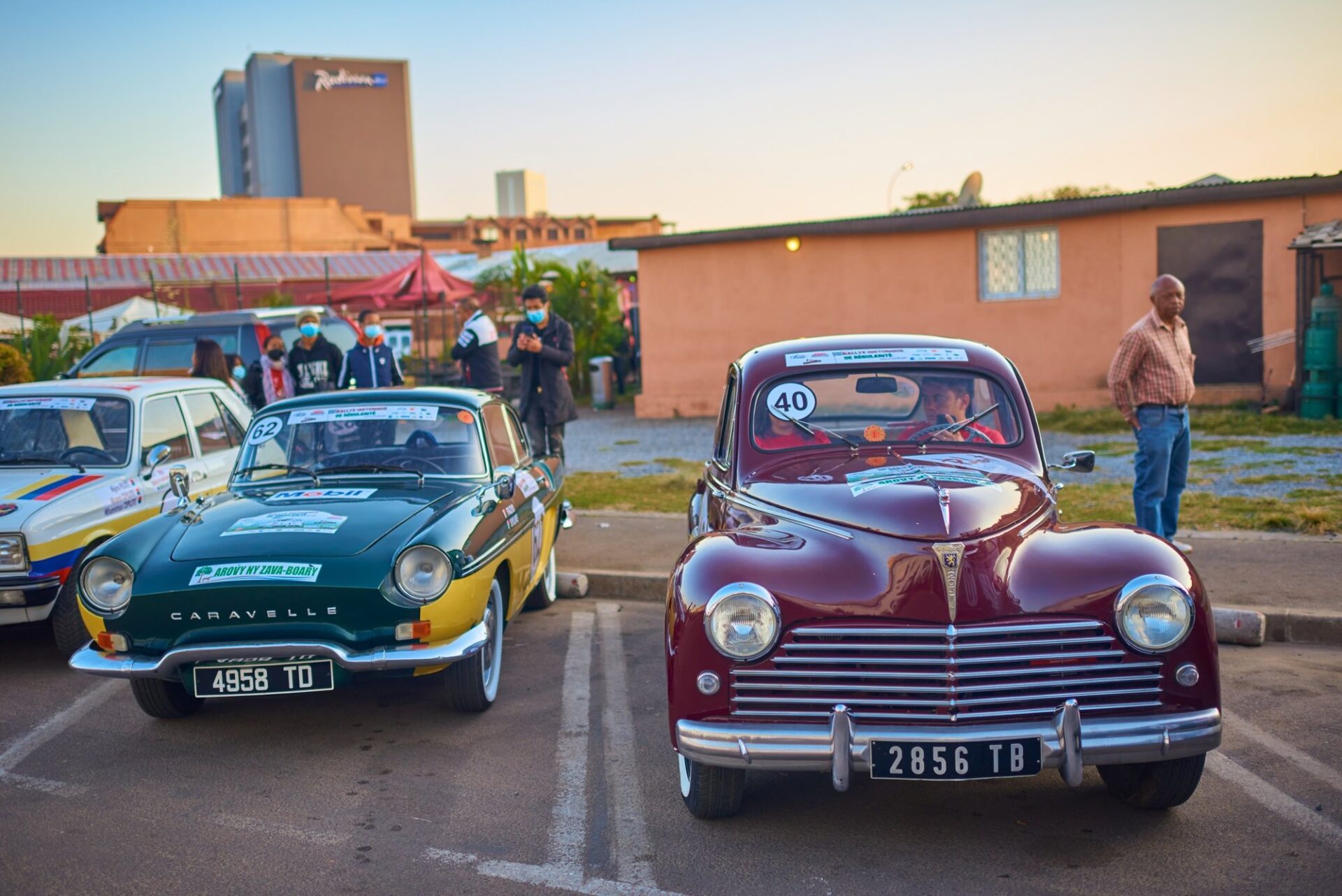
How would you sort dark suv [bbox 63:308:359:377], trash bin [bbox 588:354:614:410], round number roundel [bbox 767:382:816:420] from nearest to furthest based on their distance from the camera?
1. round number roundel [bbox 767:382:816:420]
2. dark suv [bbox 63:308:359:377]
3. trash bin [bbox 588:354:614:410]

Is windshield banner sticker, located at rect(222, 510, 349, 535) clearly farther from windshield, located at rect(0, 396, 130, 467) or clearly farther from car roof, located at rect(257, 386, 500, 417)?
windshield, located at rect(0, 396, 130, 467)

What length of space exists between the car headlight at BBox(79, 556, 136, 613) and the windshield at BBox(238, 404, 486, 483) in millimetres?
1334

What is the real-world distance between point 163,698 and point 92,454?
258cm

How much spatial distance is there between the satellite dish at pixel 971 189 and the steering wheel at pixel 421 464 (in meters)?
17.0

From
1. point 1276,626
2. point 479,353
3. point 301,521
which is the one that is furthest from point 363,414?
point 1276,626

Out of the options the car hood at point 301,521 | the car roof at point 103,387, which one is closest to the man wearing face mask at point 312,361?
the car roof at point 103,387

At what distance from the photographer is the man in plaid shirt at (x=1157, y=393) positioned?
24.6 ft

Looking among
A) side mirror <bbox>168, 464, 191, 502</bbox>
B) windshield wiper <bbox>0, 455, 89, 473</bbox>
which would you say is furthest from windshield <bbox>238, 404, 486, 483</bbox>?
windshield wiper <bbox>0, 455, 89, 473</bbox>

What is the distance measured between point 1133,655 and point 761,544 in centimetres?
127

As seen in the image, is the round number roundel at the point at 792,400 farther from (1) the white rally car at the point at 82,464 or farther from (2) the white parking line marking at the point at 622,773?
(1) the white rally car at the point at 82,464

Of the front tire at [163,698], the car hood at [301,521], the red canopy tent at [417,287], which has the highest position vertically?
the red canopy tent at [417,287]

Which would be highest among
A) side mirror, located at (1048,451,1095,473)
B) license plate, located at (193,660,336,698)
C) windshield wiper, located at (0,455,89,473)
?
side mirror, located at (1048,451,1095,473)

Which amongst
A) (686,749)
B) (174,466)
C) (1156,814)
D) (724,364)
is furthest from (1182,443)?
(724,364)

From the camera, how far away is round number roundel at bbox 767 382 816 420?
211 inches
